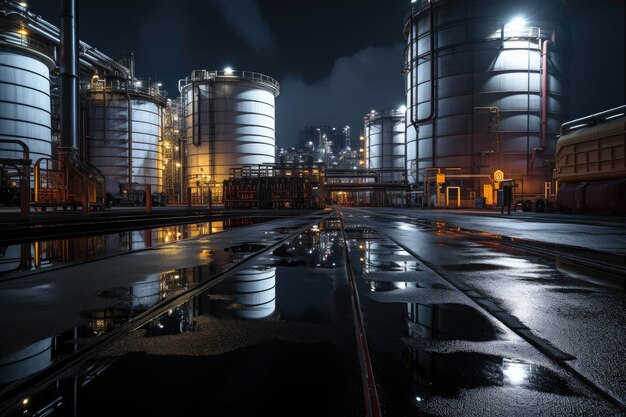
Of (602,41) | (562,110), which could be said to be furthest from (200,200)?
(602,41)

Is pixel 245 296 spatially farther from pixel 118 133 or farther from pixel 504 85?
pixel 118 133

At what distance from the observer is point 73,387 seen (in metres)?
1.47

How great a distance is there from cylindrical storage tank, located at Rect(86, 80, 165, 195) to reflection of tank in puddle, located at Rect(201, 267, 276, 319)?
113ft

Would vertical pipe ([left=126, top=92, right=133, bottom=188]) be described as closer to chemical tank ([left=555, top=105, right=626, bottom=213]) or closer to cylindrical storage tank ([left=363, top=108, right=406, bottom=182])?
cylindrical storage tank ([left=363, top=108, right=406, bottom=182])

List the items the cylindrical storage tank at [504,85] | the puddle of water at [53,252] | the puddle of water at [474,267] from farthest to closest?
the cylindrical storage tank at [504,85], the puddle of water at [53,252], the puddle of water at [474,267]

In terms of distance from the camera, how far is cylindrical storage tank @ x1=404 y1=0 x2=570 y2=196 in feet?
94.4

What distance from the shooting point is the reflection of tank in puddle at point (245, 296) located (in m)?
2.54

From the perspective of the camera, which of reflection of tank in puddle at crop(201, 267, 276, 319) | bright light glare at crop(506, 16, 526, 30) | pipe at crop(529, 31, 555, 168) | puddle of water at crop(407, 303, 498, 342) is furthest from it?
bright light glare at crop(506, 16, 526, 30)

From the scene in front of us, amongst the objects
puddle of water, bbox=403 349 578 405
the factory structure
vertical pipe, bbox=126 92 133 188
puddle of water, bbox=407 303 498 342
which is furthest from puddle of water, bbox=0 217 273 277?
vertical pipe, bbox=126 92 133 188

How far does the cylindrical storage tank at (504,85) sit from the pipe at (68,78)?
27374 mm

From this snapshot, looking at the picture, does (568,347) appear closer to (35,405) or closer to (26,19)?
(35,405)

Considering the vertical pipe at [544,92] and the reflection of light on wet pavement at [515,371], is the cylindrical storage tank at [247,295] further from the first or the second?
the vertical pipe at [544,92]

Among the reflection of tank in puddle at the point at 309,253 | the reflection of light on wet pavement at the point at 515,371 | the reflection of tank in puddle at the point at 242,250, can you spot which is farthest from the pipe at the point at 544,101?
the reflection of light on wet pavement at the point at 515,371

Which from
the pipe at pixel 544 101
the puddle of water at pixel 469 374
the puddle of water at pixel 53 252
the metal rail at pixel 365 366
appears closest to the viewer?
the metal rail at pixel 365 366
